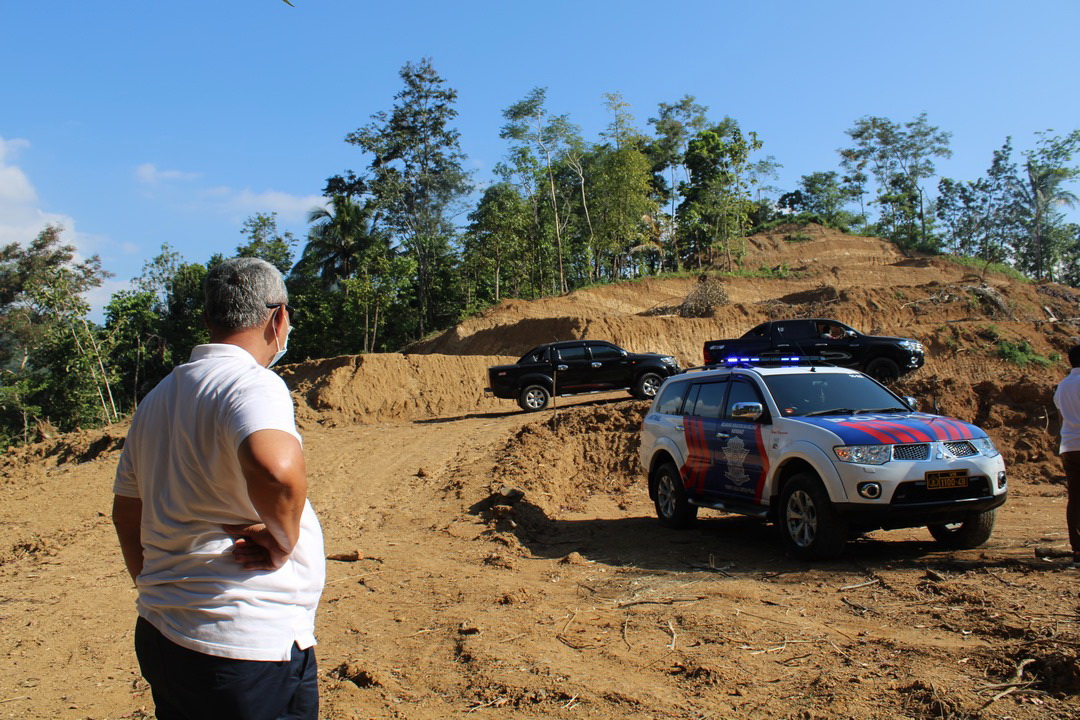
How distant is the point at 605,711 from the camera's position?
4426 mm

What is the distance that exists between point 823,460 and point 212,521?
622 cm

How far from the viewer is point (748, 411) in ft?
27.2

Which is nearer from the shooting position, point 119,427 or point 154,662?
point 154,662

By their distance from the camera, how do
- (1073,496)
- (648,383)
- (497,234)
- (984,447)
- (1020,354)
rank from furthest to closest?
(497,234) → (1020,354) → (648,383) → (984,447) → (1073,496)

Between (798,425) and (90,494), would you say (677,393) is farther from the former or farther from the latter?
(90,494)

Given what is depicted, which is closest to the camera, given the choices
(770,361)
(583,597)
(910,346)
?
(583,597)

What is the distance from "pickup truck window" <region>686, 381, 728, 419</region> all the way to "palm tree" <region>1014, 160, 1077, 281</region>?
52.0 meters

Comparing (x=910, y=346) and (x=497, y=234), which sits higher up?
(x=497, y=234)

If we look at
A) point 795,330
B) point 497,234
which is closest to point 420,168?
point 497,234

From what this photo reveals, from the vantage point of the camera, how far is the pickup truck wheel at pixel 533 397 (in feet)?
69.0

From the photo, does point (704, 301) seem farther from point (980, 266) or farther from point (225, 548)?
point (225, 548)

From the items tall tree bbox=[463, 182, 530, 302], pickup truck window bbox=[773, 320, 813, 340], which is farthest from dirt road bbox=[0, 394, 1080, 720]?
tall tree bbox=[463, 182, 530, 302]

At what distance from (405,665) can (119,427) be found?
19.4 metres

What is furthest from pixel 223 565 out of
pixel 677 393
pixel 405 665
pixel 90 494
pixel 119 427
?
pixel 119 427
